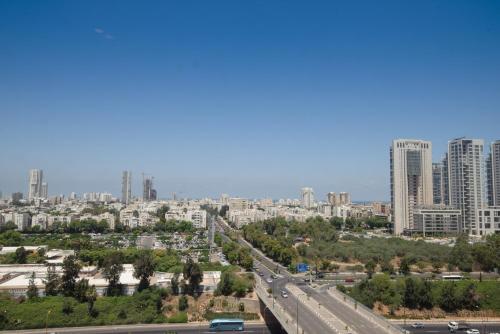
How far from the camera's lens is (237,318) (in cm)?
1402

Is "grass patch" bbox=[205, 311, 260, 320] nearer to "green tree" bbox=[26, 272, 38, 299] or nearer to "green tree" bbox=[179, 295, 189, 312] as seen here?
"green tree" bbox=[179, 295, 189, 312]

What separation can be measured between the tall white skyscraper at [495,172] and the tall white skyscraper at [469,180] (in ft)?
11.1

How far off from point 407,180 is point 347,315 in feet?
79.3

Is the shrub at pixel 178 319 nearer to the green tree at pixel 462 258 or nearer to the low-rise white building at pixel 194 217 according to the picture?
the green tree at pixel 462 258

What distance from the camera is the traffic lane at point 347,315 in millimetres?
10453

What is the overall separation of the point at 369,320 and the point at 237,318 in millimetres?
4795

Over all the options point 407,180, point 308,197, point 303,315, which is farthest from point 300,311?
point 308,197

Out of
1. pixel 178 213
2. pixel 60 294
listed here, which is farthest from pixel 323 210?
pixel 60 294

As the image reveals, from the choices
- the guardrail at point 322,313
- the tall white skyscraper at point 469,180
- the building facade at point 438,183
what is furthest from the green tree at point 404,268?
the building facade at point 438,183

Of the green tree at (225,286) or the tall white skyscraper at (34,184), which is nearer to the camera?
the green tree at (225,286)

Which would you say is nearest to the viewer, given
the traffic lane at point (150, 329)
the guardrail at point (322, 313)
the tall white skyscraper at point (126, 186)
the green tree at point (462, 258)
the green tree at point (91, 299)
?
the guardrail at point (322, 313)

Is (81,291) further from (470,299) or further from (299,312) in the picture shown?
(470,299)

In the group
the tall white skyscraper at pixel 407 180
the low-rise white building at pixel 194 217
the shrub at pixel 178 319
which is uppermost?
the tall white skyscraper at pixel 407 180

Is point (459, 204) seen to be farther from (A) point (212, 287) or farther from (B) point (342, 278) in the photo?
(A) point (212, 287)
